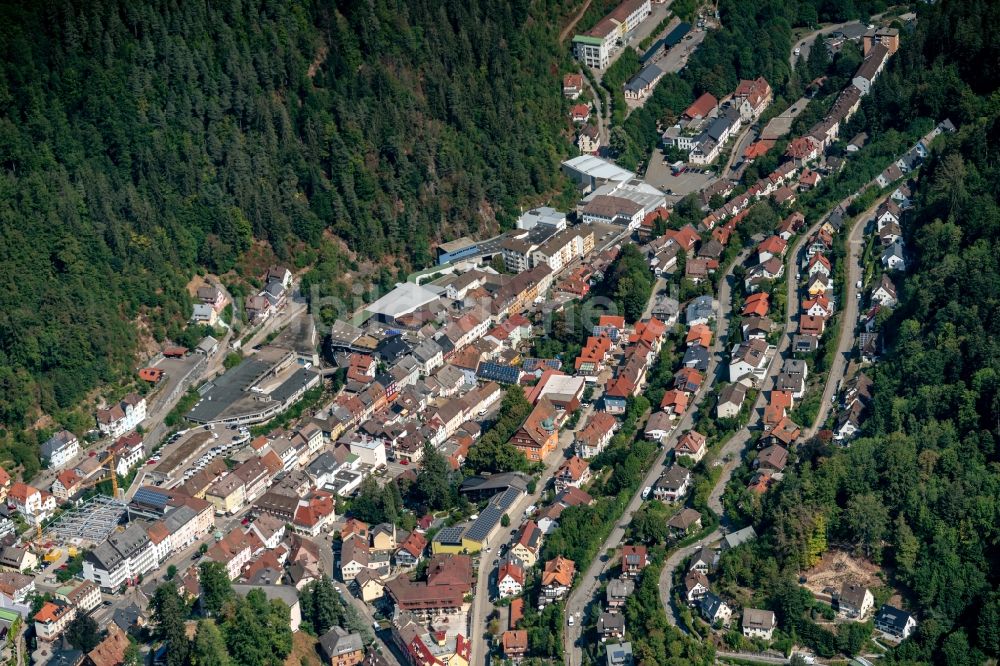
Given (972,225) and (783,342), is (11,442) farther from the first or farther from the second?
(972,225)

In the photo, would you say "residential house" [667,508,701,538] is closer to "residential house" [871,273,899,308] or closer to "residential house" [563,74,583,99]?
"residential house" [871,273,899,308]

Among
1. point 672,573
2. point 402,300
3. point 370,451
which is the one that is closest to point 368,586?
point 370,451

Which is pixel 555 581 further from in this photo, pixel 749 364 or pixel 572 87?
pixel 572 87

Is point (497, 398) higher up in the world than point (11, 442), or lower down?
lower down

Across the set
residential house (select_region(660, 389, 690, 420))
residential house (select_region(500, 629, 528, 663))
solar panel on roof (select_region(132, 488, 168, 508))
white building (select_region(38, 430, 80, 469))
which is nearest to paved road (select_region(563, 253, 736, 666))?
residential house (select_region(660, 389, 690, 420))

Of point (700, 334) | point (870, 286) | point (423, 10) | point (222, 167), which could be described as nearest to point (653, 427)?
point (700, 334)

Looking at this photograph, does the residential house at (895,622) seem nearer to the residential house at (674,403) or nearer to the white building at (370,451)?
the residential house at (674,403)
